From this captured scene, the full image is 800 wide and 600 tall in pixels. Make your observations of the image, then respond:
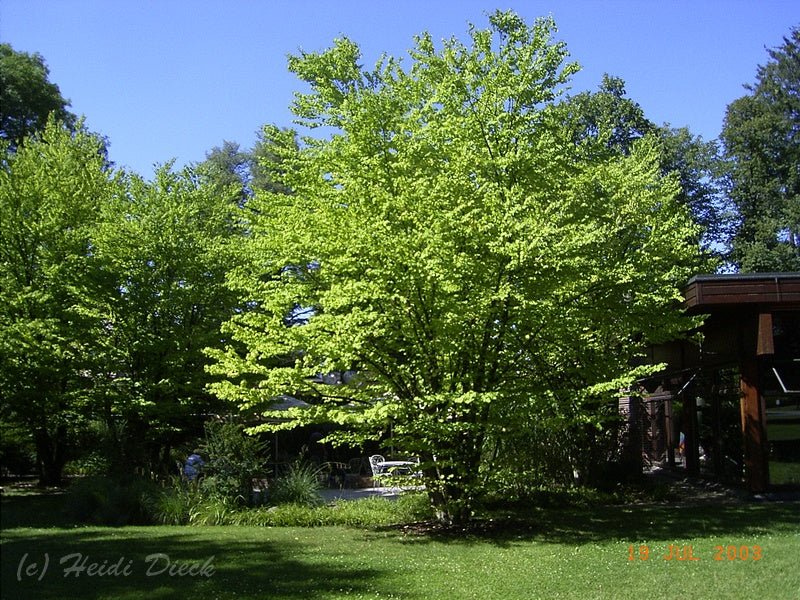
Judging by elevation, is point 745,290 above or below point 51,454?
above

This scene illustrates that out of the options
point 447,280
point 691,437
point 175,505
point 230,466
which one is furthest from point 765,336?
point 175,505

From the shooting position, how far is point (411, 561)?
9.34 meters

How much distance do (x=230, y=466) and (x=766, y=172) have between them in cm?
3339

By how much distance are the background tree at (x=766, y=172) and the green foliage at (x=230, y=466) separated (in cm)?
2749

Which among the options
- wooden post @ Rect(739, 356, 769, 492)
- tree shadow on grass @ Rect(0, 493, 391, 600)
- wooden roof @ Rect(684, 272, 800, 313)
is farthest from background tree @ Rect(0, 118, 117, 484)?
wooden post @ Rect(739, 356, 769, 492)

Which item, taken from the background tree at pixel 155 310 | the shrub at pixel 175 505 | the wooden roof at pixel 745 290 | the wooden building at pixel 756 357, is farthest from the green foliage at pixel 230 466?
the wooden roof at pixel 745 290

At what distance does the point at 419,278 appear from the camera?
1077cm

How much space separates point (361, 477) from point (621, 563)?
46.0 feet

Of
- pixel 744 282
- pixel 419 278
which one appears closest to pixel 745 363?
pixel 744 282

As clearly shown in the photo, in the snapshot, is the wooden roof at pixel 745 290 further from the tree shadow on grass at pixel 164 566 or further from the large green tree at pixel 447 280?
the tree shadow on grass at pixel 164 566

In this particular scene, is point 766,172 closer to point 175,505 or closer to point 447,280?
point 447,280

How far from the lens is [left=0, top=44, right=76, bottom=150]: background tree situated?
2761 centimetres

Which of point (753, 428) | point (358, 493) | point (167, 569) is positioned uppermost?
point (753, 428)

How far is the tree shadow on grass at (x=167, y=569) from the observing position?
7465 mm
